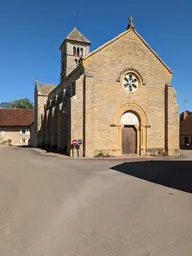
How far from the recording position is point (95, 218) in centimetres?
563

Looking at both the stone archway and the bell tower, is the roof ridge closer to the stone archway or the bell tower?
the stone archway

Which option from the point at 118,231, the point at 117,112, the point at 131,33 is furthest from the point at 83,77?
the point at 118,231

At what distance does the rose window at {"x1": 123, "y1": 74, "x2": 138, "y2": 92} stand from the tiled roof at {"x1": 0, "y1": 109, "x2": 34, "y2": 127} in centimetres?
3497

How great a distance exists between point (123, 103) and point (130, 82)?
2276mm

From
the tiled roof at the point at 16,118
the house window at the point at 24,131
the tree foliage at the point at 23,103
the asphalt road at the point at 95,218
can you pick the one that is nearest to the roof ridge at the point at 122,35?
the asphalt road at the point at 95,218

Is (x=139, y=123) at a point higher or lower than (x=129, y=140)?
higher

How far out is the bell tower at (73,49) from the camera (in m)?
43.5

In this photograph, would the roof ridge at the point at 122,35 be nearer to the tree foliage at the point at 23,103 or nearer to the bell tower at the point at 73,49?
the bell tower at the point at 73,49

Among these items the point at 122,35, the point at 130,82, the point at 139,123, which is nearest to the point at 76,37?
the point at 122,35

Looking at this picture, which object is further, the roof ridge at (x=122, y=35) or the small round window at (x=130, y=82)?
the small round window at (x=130, y=82)

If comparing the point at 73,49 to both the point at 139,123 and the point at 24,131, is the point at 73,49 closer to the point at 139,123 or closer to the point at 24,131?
the point at 24,131

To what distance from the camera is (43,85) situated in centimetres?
4681

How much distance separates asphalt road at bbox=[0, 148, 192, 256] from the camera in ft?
13.6

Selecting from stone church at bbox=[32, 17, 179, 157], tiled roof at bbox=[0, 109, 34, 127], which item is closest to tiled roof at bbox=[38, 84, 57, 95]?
tiled roof at bbox=[0, 109, 34, 127]
